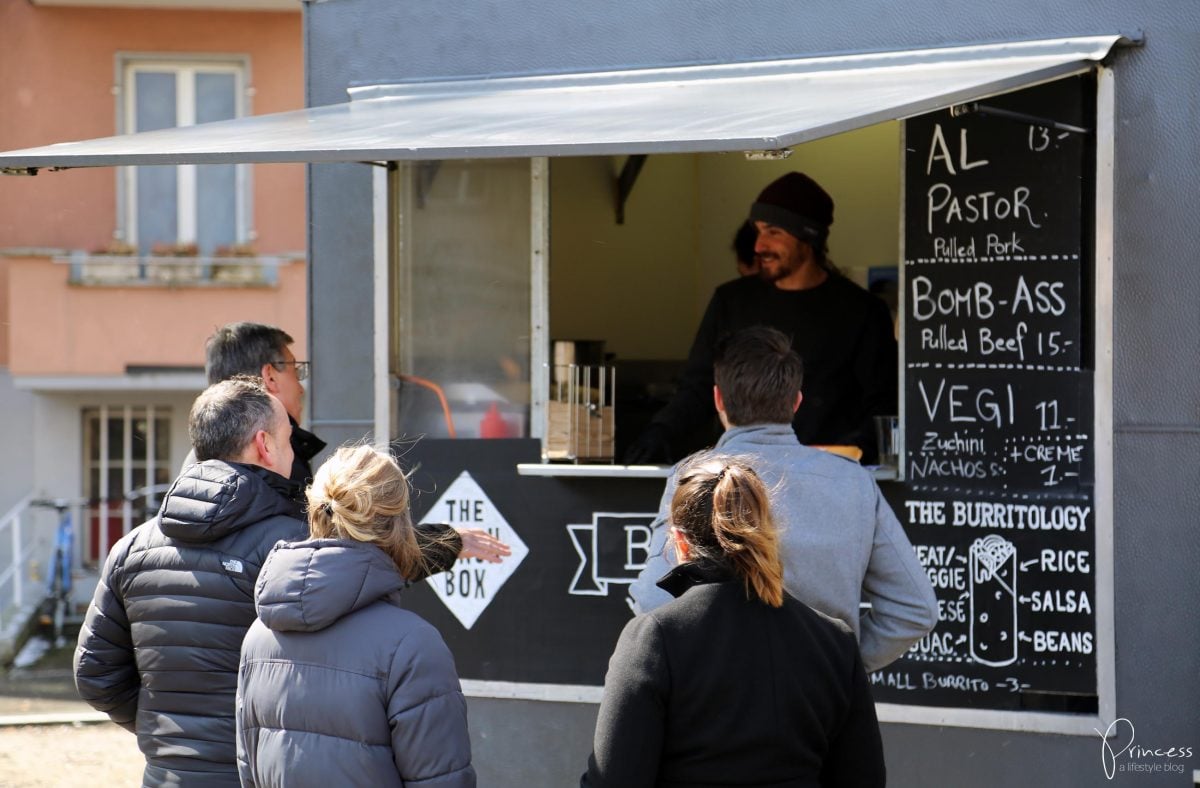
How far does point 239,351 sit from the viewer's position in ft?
13.7

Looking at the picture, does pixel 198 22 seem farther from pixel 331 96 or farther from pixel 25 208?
pixel 331 96

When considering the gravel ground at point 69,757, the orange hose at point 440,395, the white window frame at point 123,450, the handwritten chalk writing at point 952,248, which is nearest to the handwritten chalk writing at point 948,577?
the handwritten chalk writing at point 952,248

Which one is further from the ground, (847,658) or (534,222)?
(534,222)

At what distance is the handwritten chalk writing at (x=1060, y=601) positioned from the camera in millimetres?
4535

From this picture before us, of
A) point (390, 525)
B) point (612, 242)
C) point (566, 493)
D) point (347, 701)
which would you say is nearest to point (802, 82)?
point (566, 493)

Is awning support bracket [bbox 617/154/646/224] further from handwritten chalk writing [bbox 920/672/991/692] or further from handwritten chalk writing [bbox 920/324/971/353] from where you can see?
handwritten chalk writing [bbox 920/672/991/692]

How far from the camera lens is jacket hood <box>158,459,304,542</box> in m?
3.12

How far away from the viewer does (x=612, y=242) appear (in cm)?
686

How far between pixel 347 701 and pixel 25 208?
40.9 feet

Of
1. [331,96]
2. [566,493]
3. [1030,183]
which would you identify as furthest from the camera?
[331,96]

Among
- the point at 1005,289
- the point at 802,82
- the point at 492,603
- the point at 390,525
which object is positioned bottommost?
the point at 492,603

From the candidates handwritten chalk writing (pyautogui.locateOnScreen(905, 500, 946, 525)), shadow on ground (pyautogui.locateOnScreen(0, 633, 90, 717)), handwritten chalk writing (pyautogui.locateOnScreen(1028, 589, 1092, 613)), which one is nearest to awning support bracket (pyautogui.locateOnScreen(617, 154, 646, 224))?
handwritten chalk writing (pyautogui.locateOnScreen(905, 500, 946, 525))

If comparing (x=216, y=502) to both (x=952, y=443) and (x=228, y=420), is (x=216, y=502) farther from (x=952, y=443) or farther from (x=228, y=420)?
(x=952, y=443)

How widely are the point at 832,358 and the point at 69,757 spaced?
4.46 meters
